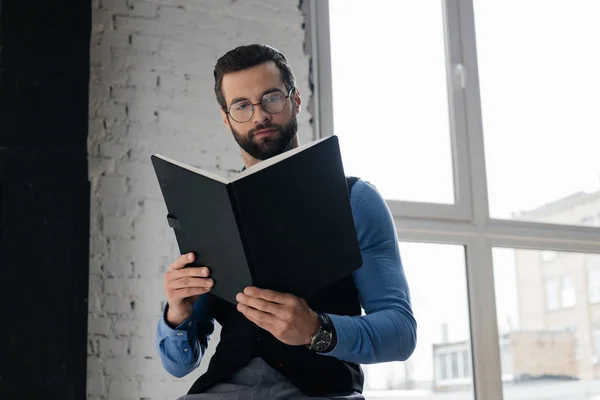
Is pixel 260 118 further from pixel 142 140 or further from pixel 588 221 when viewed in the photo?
pixel 588 221

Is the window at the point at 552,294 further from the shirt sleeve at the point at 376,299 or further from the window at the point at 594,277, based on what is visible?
the shirt sleeve at the point at 376,299

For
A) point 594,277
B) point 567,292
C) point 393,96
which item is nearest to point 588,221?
point 594,277

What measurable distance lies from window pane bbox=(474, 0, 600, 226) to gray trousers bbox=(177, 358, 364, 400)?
206 centimetres

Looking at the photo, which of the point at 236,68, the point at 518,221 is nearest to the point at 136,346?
the point at 236,68

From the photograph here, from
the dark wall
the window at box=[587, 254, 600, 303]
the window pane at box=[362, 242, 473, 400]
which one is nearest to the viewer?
the dark wall

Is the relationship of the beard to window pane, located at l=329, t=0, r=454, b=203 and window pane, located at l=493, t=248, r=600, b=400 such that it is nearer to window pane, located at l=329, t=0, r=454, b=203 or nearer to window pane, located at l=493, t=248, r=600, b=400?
window pane, located at l=329, t=0, r=454, b=203

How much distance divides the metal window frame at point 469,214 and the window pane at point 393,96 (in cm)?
6

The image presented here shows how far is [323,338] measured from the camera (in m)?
1.40

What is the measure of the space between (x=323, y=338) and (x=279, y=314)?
0.37 feet

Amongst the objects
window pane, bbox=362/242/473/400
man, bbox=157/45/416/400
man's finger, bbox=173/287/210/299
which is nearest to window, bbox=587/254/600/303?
window pane, bbox=362/242/473/400

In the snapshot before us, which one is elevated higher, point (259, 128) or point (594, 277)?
point (259, 128)

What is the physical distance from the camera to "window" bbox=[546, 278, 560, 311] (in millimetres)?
3371

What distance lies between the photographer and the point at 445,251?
3211mm

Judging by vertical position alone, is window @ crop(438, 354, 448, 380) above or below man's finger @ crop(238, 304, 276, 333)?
below
